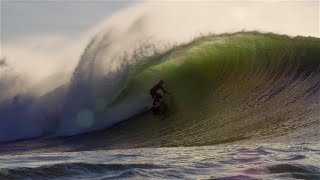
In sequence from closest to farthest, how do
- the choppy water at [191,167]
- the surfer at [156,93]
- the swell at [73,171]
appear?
the choppy water at [191,167]
the swell at [73,171]
the surfer at [156,93]

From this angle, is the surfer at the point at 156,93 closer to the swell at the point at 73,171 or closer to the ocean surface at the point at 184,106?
the ocean surface at the point at 184,106

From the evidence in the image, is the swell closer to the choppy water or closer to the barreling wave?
the choppy water

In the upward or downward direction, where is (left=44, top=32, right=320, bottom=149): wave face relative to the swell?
upward

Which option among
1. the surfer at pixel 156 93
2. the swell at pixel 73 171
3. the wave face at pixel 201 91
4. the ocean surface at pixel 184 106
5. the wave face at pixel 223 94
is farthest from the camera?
the surfer at pixel 156 93

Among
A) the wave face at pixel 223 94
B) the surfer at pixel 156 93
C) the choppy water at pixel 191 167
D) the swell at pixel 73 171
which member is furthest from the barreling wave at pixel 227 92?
the swell at pixel 73 171

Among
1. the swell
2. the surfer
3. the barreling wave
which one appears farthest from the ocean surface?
the swell

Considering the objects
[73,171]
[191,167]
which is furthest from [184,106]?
[73,171]

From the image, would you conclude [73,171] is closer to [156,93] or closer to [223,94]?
[156,93]

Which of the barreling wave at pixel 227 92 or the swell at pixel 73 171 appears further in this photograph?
the barreling wave at pixel 227 92

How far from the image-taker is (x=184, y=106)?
14422mm

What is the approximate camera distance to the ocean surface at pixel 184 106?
10359 millimetres

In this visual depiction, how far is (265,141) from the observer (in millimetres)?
10367

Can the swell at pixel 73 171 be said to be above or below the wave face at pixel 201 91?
below

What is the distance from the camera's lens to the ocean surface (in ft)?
34.0
